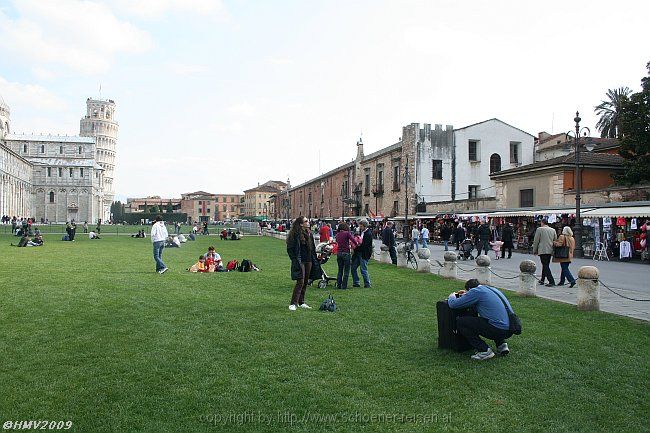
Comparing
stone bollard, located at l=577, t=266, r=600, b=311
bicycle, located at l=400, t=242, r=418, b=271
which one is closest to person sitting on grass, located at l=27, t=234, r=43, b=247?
bicycle, located at l=400, t=242, r=418, b=271

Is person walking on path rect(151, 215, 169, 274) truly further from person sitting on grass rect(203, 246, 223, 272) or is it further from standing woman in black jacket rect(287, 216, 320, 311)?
standing woman in black jacket rect(287, 216, 320, 311)

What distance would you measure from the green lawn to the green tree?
19.1 meters

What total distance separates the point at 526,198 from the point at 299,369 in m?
27.1

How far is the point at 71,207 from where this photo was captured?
4008 inches

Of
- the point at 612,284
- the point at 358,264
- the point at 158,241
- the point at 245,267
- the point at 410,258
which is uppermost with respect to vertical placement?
the point at 158,241

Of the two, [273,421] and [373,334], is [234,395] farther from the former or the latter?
[373,334]

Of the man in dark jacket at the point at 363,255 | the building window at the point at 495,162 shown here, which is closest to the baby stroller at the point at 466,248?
the man in dark jacket at the point at 363,255

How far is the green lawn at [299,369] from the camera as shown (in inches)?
162

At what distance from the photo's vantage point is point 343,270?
38.2 feet

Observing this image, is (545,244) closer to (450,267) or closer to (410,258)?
(450,267)

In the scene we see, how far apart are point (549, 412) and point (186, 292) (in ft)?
25.6

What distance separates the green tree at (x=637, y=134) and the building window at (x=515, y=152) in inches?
Answer: 696

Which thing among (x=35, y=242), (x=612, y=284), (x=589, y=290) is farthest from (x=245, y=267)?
(x=35, y=242)

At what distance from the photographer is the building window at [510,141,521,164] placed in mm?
43906
